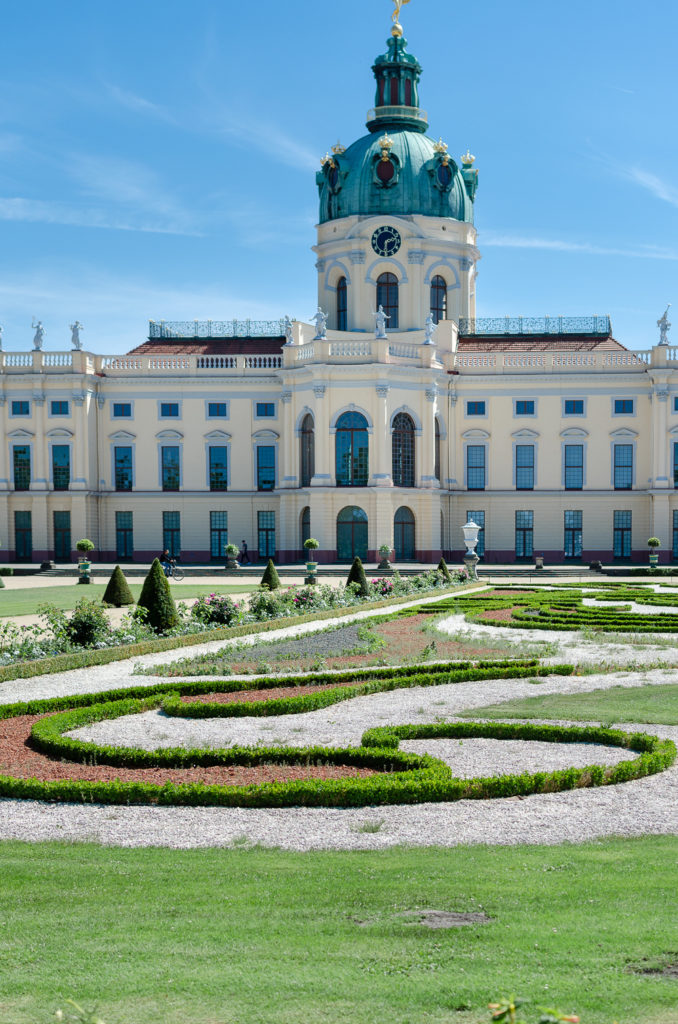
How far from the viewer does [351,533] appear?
55.7m

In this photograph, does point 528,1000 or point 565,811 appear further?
point 565,811

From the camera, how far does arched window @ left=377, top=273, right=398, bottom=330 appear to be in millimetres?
62469

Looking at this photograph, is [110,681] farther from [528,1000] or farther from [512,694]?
[528,1000]

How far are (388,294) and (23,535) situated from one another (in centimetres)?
2438

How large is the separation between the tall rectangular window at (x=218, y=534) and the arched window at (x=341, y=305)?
13.0 metres

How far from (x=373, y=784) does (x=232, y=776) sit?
5.43 ft

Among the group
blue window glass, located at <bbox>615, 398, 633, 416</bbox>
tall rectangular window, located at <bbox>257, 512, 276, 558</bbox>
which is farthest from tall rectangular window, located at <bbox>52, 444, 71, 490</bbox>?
blue window glass, located at <bbox>615, 398, 633, 416</bbox>

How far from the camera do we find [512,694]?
15805 mm

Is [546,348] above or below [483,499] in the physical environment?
above

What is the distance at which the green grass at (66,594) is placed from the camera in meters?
30.4

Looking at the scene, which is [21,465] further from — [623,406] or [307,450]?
[623,406]

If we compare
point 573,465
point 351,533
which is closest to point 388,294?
point 573,465

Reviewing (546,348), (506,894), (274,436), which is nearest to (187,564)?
(274,436)

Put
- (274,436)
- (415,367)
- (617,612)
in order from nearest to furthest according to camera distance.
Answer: (617,612) < (415,367) < (274,436)
